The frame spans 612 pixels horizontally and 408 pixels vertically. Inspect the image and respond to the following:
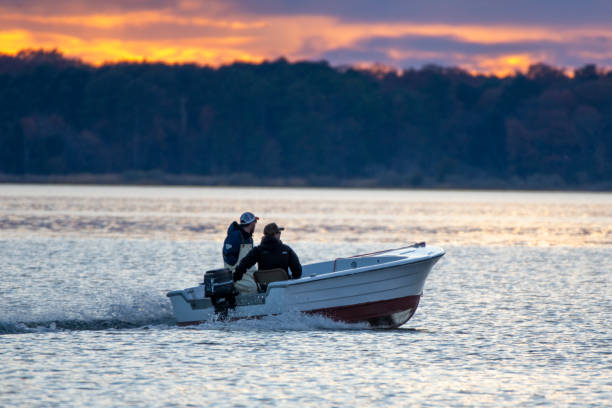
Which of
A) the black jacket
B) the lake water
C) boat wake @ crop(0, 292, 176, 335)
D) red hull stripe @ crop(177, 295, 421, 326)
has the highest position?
the black jacket

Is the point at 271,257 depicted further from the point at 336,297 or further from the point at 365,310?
the point at 365,310

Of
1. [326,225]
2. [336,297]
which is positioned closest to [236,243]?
[336,297]

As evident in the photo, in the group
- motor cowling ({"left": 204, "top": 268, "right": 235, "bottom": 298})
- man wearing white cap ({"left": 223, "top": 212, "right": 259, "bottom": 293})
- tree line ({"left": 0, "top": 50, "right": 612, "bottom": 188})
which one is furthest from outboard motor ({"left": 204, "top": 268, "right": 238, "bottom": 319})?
tree line ({"left": 0, "top": 50, "right": 612, "bottom": 188})

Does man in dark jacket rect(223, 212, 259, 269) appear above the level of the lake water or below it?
above

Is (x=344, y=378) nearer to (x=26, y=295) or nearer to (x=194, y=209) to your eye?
(x=26, y=295)

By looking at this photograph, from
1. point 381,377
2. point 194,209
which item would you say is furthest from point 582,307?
point 194,209

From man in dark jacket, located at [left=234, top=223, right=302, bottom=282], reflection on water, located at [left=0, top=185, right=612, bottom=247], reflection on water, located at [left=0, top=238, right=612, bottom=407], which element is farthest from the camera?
reflection on water, located at [left=0, top=185, right=612, bottom=247]

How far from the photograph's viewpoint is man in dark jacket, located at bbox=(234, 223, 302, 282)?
16.1 meters

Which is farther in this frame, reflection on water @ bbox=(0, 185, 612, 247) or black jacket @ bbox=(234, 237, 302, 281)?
reflection on water @ bbox=(0, 185, 612, 247)

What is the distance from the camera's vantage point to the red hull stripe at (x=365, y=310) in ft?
54.2

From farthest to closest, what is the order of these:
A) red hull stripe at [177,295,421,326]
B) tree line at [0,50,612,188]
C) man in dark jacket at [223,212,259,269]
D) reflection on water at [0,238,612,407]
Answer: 1. tree line at [0,50,612,188]
2. red hull stripe at [177,295,421,326]
3. man in dark jacket at [223,212,259,269]
4. reflection on water at [0,238,612,407]

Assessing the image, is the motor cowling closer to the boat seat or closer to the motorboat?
the motorboat

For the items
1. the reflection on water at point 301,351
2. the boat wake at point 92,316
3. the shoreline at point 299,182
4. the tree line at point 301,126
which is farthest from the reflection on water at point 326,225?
the tree line at point 301,126

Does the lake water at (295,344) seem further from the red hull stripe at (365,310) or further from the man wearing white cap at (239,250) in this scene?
the man wearing white cap at (239,250)
